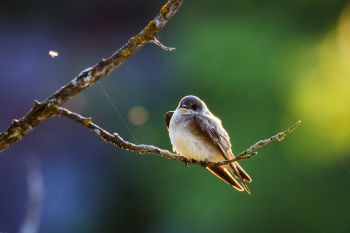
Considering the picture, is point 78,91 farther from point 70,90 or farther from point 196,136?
point 196,136

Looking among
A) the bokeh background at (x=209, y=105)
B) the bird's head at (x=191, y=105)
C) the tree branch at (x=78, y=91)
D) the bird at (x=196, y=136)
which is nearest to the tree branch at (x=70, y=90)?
the tree branch at (x=78, y=91)

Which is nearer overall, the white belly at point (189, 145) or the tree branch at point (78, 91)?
the tree branch at point (78, 91)

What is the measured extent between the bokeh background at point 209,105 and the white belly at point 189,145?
4.92m

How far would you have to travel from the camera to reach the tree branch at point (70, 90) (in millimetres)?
2572

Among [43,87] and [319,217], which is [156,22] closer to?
[319,217]

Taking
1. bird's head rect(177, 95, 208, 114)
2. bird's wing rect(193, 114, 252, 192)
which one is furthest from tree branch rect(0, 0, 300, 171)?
bird's head rect(177, 95, 208, 114)

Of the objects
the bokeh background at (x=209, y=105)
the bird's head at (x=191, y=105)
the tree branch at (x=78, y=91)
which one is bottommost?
the tree branch at (x=78, y=91)

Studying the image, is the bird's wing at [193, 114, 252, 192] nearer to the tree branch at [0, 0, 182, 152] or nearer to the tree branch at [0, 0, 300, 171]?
the tree branch at [0, 0, 300, 171]

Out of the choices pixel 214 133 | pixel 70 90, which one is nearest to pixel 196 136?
pixel 214 133

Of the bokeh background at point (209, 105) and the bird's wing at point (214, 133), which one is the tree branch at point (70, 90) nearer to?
the bird's wing at point (214, 133)

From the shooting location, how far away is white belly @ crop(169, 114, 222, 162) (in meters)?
5.10

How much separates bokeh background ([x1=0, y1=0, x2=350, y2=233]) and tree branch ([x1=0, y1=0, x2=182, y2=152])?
289 inches

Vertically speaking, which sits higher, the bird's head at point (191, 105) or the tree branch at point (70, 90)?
the bird's head at point (191, 105)

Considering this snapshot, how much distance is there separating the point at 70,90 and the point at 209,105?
8507mm
